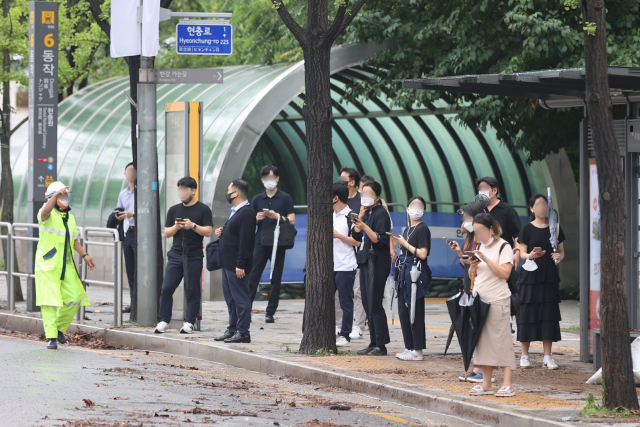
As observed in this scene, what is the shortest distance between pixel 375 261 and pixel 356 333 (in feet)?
6.23

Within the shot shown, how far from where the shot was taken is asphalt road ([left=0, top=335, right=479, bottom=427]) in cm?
669

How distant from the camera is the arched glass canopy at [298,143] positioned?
18619 mm

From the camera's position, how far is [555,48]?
562 inches

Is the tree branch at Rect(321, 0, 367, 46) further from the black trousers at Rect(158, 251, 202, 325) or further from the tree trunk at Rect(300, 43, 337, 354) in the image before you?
the black trousers at Rect(158, 251, 202, 325)

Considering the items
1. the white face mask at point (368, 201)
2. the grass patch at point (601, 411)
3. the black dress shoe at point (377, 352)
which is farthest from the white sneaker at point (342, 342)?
the grass patch at point (601, 411)

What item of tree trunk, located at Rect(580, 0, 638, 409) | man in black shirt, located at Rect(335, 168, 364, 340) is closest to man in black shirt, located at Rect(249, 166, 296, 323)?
man in black shirt, located at Rect(335, 168, 364, 340)

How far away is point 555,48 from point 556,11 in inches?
21.7

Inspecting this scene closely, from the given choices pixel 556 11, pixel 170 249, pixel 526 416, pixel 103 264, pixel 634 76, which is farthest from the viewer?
pixel 103 264

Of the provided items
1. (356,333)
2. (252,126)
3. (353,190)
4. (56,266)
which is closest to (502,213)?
(353,190)

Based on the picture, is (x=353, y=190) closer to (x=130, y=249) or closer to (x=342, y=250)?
(x=342, y=250)

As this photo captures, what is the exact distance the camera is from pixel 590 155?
964 cm

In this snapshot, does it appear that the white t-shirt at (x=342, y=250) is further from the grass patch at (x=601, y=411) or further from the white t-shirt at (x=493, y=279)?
the grass patch at (x=601, y=411)

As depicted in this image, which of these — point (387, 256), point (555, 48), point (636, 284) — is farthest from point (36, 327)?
point (555, 48)

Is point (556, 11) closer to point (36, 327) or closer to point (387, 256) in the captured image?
point (387, 256)
